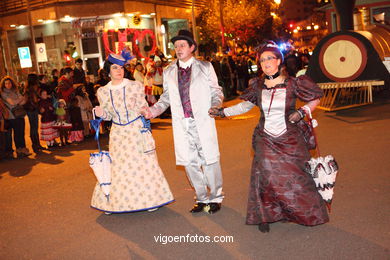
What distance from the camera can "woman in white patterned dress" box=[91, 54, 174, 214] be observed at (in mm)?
5781

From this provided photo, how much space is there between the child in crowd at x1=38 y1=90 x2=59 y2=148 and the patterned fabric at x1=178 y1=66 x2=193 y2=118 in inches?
278

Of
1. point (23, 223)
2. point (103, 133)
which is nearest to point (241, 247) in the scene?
point (23, 223)

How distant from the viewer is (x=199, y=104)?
5426 millimetres

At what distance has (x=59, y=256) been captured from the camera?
4.86 metres

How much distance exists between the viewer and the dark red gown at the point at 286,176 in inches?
185

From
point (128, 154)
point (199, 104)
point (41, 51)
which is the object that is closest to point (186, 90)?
point (199, 104)

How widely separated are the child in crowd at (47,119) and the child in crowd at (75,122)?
46 centimetres

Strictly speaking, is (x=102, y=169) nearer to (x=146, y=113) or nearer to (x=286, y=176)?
(x=146, y=113)

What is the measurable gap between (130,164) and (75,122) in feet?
21.8

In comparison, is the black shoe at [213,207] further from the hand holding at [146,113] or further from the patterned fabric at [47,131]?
the patterned fabric at [47,131]

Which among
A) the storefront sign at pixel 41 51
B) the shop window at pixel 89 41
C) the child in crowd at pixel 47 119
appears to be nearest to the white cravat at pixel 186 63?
the child in crowd at pixel 47 119

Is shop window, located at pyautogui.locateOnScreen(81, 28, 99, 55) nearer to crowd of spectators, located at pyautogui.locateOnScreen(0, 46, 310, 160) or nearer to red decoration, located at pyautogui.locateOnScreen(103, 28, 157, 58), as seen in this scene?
red decoration, located at pyautogui.locateOnScreen(103, 28, 157, 58)

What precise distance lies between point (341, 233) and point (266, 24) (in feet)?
116

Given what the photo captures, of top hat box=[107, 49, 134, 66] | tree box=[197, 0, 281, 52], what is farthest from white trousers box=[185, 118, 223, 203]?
tree box=[197, 0, 281, 52]
